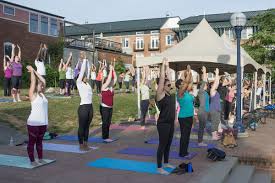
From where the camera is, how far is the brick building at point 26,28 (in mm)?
31828

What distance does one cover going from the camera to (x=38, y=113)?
7.13 meters

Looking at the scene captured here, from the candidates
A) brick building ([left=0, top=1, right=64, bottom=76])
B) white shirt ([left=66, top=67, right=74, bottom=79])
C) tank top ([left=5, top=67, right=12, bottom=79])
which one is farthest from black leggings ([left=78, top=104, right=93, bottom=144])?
brick building ([left=0, top=1, right=64, bottom=76])

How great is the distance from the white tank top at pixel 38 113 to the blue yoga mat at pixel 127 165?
52.5 inches

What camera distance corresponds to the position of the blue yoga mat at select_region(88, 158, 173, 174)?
23.5 feet

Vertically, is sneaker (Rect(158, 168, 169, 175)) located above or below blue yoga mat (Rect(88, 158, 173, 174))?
above

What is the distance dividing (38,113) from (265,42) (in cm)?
2306

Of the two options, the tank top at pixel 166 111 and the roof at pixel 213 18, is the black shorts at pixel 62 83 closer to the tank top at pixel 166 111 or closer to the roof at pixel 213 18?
the tank top at pixel 166 111

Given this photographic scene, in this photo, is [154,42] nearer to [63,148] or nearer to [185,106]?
[63,148]

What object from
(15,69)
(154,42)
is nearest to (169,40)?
(154,42)

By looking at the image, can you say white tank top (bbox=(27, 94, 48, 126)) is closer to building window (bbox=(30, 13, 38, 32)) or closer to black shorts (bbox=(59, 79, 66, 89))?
black shorts (bbox=(59, 79, 66, 89))

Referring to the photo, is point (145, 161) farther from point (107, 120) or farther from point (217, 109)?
point (217, 109)

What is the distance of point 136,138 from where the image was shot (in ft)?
35.5

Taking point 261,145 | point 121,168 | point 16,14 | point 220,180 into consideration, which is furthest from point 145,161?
point 16,14

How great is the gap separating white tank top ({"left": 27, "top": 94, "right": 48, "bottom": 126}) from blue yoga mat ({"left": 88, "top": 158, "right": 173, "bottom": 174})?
133 cm
